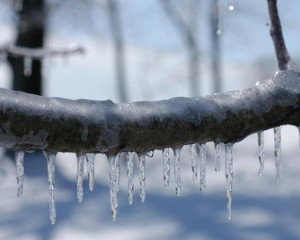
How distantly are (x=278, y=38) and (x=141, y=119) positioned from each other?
0.52 m

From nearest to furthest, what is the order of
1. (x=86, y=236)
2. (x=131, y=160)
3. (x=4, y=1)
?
(x=131, y=160) → (x=86, y=236) → (x=4, y=1)

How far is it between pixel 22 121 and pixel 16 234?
4.24 metres

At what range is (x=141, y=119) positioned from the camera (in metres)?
0.99

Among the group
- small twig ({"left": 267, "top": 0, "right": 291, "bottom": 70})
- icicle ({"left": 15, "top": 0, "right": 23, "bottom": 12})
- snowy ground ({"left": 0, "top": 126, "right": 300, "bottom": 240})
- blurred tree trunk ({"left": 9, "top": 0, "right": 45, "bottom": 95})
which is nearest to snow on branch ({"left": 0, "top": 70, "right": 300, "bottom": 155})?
small twig ({"left": 267, "top": 0, "right": 291, "bottom": 70})

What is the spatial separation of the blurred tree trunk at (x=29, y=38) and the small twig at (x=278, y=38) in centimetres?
1017

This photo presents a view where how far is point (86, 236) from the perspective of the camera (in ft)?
15.7

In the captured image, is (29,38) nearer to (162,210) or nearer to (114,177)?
(162,210)

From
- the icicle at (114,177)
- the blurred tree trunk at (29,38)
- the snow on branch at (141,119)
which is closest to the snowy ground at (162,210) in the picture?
the icicle at (114,177)

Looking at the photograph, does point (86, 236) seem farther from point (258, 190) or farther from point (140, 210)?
point (258, 190)

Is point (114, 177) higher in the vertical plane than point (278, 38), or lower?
lower

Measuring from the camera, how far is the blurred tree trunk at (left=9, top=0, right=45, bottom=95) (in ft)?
37.7

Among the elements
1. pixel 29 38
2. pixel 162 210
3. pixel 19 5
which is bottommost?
pixel 162 210

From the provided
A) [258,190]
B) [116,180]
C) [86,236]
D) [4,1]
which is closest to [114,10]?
[4,1]

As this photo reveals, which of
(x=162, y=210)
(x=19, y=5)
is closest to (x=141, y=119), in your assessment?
(x=162, y=210)
